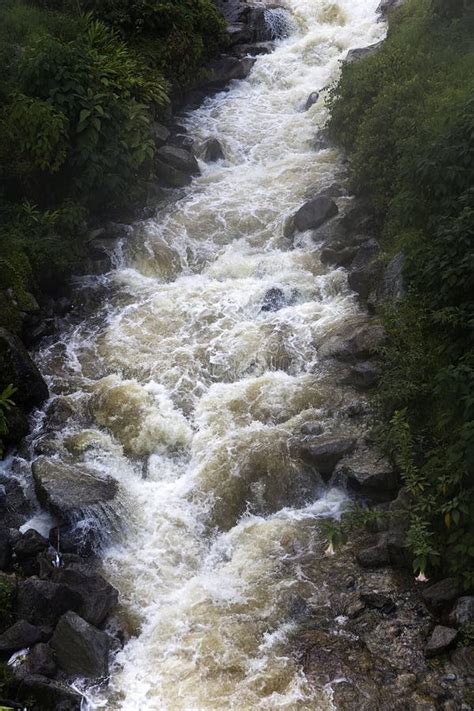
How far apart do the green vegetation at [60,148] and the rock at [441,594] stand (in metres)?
9.47

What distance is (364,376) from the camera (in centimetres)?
1218

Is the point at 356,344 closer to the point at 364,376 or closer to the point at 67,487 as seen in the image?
the point at 364,376

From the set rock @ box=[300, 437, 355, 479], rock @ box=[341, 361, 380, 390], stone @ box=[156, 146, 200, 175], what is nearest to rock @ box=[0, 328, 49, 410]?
rock @ box=[300, 437, 355, 479]

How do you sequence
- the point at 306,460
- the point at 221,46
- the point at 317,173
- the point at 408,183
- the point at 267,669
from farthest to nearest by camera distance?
the point at 221,46 < the point at 317,173 < the point at 408,183 < the point at 306,460 < the point at 267,669

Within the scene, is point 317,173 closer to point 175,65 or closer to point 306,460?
point 175,65

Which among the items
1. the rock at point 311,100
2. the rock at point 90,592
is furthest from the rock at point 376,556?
the rock at point 311,100

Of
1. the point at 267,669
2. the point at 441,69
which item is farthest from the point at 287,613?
the point at 441,69

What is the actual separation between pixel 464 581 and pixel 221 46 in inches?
868

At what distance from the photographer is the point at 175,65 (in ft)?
71.2

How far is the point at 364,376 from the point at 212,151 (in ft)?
35.1

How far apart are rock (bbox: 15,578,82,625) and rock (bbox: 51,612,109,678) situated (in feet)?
0.96

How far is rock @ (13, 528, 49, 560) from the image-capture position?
9.97 meters

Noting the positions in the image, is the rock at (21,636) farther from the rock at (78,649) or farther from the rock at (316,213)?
the rock at (316,213)

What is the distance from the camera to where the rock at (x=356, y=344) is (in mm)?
12477
